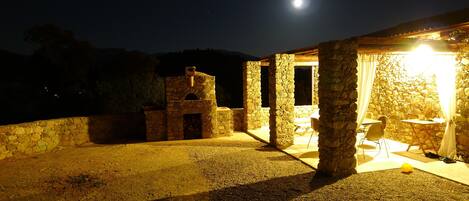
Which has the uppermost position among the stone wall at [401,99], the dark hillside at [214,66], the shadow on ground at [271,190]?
the dark hillside at [214,66]

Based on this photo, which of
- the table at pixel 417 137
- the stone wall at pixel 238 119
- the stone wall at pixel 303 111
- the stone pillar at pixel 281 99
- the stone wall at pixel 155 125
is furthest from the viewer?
the stone wall at pixel 303 111

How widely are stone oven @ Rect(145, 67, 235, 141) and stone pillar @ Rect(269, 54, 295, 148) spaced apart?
2820mm

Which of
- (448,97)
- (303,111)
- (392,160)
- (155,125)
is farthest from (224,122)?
(448,97)

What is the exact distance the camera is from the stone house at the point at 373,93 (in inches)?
257

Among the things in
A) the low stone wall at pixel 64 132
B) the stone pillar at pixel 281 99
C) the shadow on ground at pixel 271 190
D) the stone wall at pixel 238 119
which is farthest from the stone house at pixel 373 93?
the low stone wall at pixel 64 132

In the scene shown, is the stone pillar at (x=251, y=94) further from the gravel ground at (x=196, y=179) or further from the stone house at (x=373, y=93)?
the gravel ground at (x=196, y=179)

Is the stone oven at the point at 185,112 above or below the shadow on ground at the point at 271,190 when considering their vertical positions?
above

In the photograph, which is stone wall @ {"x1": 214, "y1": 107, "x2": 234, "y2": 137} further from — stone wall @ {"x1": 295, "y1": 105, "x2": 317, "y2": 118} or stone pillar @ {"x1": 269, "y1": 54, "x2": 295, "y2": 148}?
stone wall @ {"x1": 295, "y1": 105, "x2": 317, "y2": 118}

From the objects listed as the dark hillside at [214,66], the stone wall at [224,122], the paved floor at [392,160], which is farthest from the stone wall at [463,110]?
the dark hillside at [214,66]

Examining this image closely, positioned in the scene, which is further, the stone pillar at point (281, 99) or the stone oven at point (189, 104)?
the stone oven at point (189, 104)

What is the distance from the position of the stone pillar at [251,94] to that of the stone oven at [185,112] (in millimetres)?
1246

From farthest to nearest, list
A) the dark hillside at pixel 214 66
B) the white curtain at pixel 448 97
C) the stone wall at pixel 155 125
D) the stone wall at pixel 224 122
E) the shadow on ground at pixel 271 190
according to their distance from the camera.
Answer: the dark hillside at pixel 214 66 < the stone wall at pixel 224 122 < the stone wall at pixel 155 125 < the white curtain at pixel 448 97 < the shadow on ground at pixel 271 190

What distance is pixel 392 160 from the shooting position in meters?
7.53

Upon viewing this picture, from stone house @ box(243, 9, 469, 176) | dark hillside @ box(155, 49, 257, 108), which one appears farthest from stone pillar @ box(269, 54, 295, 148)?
dark hillside @ box(155, 49, 257, 108)
